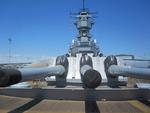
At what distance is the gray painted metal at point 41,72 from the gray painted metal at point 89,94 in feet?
1.82

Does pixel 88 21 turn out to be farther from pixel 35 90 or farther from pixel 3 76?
pixel 3 76

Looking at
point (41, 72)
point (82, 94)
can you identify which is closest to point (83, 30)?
point (82, 94)

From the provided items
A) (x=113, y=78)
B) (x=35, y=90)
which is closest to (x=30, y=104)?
(x=35, y=90)

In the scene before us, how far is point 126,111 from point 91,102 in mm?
1218

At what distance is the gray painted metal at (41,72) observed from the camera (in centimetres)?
536

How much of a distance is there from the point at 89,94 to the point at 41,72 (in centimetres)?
169

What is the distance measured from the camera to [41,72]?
671 centimetres

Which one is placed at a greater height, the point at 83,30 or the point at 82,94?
the point at 83,30

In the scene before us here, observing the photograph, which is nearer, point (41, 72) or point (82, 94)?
point (41, 72)

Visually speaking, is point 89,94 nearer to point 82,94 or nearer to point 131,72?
point 82,94

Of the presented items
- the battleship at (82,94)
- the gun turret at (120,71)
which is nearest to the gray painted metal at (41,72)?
the battleship at (82,94)

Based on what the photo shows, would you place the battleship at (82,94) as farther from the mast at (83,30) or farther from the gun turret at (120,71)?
the mast at (83,30)

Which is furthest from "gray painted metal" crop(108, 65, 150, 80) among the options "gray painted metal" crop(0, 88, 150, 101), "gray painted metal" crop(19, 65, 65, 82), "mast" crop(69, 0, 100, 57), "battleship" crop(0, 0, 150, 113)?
"mast" crop(69, 0, 100, 57)

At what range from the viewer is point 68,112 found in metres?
6.71
